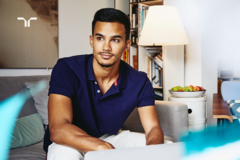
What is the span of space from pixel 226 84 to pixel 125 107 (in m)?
0.91

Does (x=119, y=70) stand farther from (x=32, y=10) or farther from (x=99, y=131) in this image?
(x=32, y=10)

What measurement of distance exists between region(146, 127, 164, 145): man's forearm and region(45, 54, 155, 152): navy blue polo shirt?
151mm

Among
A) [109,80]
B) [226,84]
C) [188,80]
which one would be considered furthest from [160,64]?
[109,80]

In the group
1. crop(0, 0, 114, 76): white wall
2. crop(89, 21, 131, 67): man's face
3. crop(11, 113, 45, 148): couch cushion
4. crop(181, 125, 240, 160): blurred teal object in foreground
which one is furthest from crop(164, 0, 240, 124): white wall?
crop(181, 125, 240, 160): blurred teal object in foreground

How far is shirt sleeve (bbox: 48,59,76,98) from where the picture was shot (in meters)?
1.01

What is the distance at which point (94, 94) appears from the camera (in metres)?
1.10

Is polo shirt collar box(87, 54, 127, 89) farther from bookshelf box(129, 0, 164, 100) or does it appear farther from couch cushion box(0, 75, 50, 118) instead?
bookshelf box(129, 0, 164, 100)

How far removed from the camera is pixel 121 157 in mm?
316

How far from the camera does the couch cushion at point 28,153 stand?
3.83 ft

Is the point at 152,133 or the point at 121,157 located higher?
the point at 121,157

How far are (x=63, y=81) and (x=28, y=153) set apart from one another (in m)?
0.48

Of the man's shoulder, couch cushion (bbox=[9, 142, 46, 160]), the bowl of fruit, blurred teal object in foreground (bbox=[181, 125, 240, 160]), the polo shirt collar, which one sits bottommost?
couch cushion (bbox=[9, 142, 46, 160])

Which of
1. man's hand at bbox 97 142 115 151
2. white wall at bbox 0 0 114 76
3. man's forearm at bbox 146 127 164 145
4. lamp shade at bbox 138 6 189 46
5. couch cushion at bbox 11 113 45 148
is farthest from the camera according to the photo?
white wall at bbox 0 0 114 76

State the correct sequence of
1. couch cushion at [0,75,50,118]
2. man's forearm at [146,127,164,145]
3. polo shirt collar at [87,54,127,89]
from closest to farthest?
man's forearm at [146,127,164,145]
polo shirt collar at [87,54,127,89]
couch cushion at [0,75,50,118]
